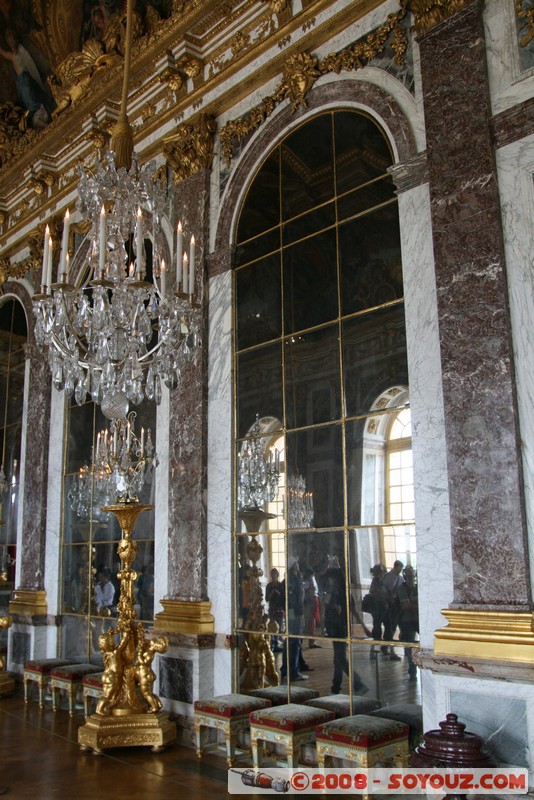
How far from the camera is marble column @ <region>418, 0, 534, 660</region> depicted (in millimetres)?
4684

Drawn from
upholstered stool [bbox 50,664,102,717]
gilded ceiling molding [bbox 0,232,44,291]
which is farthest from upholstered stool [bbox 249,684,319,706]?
gilded ceiling molding [bbox 0,232,44,291]

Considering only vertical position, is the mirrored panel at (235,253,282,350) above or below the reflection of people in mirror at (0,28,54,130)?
below

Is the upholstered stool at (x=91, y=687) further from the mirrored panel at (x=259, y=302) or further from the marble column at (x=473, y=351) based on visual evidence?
the marble column at (x=473, y=351)

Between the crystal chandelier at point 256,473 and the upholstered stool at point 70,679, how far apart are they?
2.68 metres

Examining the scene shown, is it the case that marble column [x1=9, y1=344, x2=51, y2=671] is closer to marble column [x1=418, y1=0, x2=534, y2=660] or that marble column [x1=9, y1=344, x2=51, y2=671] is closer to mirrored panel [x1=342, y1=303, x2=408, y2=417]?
mirrored panel [x1=342, y1=303, x2=408, y2=417]

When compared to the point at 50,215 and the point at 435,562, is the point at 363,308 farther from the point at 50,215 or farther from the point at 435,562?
the point at 50,215

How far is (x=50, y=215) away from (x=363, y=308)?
20.7 feet

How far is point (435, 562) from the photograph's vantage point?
520cm

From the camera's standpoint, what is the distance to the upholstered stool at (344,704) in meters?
5.55

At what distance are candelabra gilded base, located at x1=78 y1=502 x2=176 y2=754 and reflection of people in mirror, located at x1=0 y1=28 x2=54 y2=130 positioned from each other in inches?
271

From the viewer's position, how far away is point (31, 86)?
36.0ft

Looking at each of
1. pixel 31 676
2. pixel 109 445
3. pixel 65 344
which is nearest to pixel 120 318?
pixel 65 344

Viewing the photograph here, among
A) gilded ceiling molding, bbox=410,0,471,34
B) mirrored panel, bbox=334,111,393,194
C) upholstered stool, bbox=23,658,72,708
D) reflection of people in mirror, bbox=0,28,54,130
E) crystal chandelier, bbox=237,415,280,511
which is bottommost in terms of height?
upholstered stool, bbox=23,658,72,708

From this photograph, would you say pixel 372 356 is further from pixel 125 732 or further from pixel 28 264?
pixel 28 264
